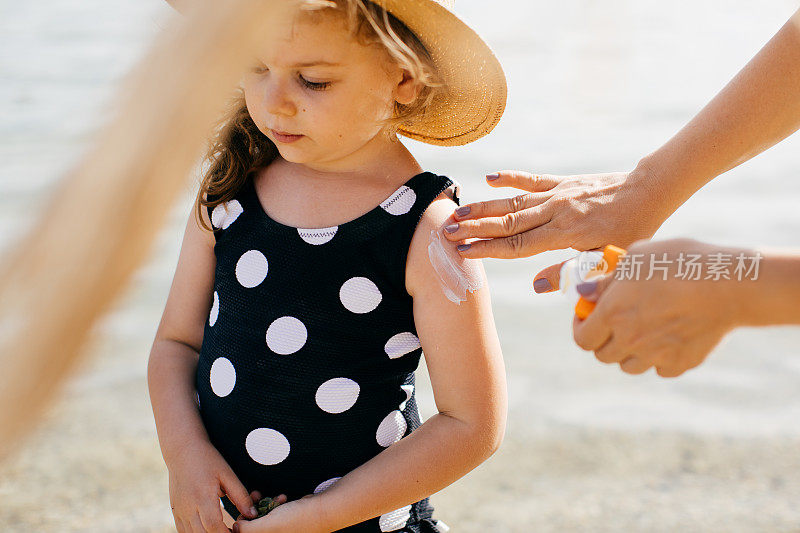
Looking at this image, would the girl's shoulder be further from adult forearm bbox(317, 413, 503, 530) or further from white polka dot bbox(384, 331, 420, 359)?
adult forearm bbox(317, 413, 503, 530)

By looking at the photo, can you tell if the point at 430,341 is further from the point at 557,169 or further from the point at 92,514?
the point at 557,169

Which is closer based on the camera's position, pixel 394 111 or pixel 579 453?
pixel 394 111

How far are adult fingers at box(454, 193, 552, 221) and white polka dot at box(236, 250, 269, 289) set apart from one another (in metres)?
0.43

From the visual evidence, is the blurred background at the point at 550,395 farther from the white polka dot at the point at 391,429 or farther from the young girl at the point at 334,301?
the white polka dot at the point at 391,429

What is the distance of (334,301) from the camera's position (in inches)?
67.6

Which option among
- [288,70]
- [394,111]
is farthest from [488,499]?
[288,70]

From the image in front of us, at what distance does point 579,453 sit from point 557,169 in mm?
2457

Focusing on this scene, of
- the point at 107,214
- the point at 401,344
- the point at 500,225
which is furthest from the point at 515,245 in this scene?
the point at 107,214

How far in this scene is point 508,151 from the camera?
556 centimetres

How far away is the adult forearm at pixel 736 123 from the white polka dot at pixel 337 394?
851mm

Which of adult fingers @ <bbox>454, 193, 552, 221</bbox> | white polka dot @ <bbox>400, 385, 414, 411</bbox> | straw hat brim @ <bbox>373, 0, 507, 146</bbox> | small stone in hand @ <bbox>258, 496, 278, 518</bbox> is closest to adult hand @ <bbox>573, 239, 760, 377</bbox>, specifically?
adult fingers @ <bbox>454, 193, 552, 221</bbox>

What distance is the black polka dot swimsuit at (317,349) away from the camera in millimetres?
1712

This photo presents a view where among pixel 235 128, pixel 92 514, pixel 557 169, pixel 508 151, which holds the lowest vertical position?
pixel 92 514

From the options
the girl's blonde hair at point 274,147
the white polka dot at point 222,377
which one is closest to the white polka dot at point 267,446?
the white polka dot at point 222,377
